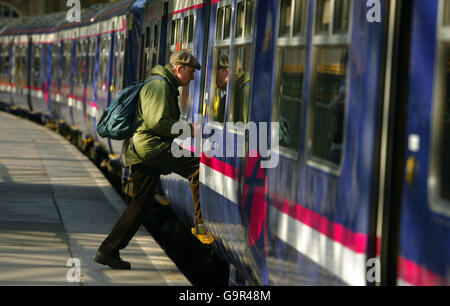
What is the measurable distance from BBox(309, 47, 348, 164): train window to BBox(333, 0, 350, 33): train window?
10cm

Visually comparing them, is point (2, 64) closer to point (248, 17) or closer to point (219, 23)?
point (219, 23)

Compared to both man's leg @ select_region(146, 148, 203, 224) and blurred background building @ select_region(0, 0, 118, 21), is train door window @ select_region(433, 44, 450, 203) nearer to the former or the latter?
man's leg @ select_region(146, 148, 203, 224)

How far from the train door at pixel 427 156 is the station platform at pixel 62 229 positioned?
438 cm

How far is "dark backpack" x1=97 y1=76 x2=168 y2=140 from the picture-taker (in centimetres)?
778

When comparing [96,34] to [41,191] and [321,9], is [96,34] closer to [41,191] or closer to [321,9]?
[41,191]

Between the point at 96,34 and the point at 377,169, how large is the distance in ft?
58.7

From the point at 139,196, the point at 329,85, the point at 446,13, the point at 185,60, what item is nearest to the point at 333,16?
the point at 329,85

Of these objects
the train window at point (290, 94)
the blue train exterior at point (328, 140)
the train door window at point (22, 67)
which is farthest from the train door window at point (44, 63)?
the train window at point (290, 94)

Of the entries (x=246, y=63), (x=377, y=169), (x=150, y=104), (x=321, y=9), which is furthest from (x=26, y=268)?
(x=377, y=169)

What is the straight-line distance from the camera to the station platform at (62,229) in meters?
8.24

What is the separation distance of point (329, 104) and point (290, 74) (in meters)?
0.84

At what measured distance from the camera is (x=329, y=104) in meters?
4.82

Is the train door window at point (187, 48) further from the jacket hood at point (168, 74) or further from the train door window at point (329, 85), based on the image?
the train door window at point (329, 85)

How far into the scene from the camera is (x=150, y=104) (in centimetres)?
770
